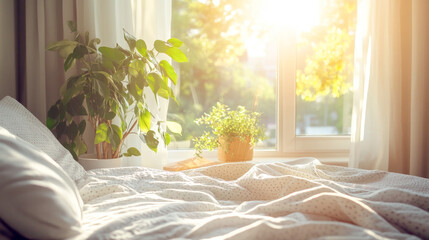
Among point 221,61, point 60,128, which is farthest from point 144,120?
point 221,61

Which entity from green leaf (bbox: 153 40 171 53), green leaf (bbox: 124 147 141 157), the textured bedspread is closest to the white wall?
green leaf (bbox: 124 147 141 157)

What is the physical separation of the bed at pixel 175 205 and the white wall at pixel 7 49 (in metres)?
0.80

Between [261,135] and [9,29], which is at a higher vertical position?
[9,29]

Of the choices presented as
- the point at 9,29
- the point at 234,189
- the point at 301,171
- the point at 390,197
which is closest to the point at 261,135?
the point at 301,171

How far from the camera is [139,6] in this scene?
90.1 inches

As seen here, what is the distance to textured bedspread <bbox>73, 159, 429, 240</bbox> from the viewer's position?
0.85 m

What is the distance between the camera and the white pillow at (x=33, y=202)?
79 cm

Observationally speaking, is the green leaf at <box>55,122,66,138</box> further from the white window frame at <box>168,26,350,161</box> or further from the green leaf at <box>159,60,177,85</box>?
the white window frame at <box>168,26,350,161</box>

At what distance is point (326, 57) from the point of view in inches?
111

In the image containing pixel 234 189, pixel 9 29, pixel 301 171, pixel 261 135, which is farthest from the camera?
pixel 261 135

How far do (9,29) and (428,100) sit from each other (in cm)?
257

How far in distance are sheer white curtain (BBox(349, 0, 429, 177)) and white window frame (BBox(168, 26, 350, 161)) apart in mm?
360

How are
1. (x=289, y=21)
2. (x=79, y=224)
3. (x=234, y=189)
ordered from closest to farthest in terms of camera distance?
1. (x=79, y=224)
2. (x=234, y=189)
3. (x=289, y=21)

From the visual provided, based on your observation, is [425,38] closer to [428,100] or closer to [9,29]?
[428,100]
